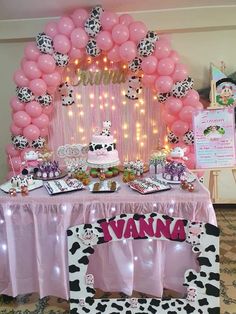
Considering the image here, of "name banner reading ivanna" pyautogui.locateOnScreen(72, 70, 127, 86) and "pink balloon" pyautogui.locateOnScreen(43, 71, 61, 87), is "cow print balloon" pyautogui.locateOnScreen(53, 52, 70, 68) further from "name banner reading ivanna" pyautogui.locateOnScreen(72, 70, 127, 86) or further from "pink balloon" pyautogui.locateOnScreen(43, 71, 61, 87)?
"name banner reading ivanna" pyautogui.locateOnScreen(72, 70, 127, 86)

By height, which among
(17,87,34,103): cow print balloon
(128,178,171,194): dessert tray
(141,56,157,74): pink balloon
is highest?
(141,56,157,74): pink balloon

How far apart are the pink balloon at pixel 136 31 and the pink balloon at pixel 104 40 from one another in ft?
0.66

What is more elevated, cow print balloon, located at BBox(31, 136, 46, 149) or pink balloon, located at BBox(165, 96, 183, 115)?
pink balloon, located at BBox(165, 96, 183, 115)

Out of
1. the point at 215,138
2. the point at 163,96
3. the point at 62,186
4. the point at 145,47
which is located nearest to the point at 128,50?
the point at 145,47

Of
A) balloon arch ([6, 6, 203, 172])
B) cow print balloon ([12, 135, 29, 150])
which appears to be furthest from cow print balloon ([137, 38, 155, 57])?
cow print balloon ([12, 135, 29, 150])

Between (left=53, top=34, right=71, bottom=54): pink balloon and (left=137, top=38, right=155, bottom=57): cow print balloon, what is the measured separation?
683 mm

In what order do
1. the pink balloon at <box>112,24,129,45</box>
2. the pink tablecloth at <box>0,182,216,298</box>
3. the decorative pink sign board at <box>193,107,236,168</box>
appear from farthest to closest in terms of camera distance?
the pink balloon at <box>112,24,129,45</box> → the decorative pink sign board at <box>193,107,236,168</box> → the pink tablecloth at <box>0,182,216,298</box>

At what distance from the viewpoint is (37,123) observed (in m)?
3.01

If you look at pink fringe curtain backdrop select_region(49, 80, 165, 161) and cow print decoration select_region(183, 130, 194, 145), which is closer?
cow print decoration select_region(183, 130, 194, 145)

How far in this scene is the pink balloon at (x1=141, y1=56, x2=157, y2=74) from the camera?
2777 mm

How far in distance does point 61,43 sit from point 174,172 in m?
1.65

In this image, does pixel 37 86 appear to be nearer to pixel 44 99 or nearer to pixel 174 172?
pixel 44 99

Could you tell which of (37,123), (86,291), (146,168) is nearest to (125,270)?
(86,291)

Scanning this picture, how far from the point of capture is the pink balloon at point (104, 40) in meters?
2.77
